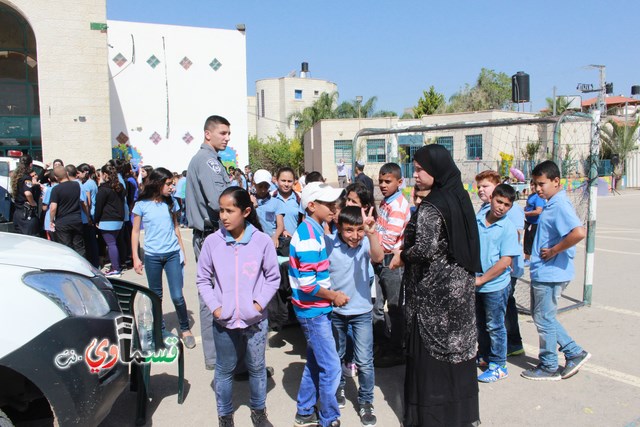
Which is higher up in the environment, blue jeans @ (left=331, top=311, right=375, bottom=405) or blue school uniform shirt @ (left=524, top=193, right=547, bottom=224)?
blue school uniform shirt @ (left=524, top=193, right=547, bottom=224)

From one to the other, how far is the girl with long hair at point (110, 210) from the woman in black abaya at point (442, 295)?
6.43 m

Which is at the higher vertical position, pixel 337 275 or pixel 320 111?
pixel 320 111

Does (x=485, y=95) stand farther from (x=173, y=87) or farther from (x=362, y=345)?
(x=362, y=345)

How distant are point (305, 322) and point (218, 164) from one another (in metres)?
1.82

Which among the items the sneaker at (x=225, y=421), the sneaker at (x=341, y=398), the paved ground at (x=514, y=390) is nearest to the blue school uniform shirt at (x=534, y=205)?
the paved ground at (x=514, y=390)

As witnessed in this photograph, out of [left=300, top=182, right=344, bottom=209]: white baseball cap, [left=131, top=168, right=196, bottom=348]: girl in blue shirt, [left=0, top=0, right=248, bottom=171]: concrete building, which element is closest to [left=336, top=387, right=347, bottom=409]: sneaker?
[left=300, top=182, right=344, bottom=209]: white baseball cap

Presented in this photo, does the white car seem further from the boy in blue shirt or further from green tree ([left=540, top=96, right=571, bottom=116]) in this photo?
green tree ([left=540, top=96, right=571, bottom=116])

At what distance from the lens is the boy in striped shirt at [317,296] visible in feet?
11.1

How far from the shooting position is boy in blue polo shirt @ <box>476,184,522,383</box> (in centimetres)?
430

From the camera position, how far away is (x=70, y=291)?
2939 mm

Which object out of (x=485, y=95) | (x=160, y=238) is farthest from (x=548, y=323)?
(x=485, y=95)

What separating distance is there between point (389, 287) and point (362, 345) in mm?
1074

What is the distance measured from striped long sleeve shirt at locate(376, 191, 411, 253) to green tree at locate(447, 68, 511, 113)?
5021cm

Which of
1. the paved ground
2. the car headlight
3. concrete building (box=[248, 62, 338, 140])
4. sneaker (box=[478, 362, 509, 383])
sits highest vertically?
concrete building (box=[248, 62, 338, 140])
